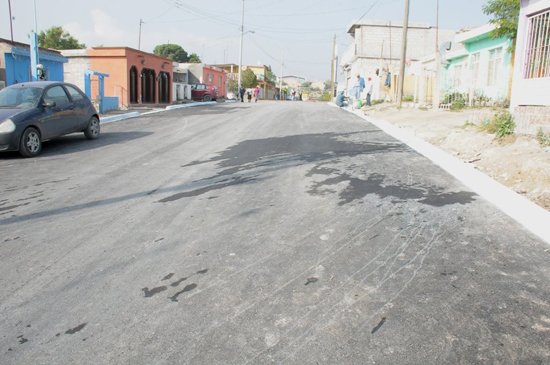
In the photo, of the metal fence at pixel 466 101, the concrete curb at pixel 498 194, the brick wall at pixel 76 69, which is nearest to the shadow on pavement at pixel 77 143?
the concrete curb at pixel 498 194

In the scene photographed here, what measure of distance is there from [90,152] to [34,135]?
1.15 metres

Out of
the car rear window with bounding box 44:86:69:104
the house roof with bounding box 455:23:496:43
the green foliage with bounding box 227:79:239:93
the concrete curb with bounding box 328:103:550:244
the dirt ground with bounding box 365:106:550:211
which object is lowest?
the concrete curb with bounding box 328:103:550:244

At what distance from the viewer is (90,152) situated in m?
9.91

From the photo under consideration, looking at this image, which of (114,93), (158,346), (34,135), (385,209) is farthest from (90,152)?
(114,93)

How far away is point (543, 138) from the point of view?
26.0 ft

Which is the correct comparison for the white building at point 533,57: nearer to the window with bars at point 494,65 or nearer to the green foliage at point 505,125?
the green foliage at point 505,125

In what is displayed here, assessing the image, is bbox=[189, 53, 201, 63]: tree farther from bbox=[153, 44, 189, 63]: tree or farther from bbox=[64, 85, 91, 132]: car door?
bbox=[64, 85, 91, 132]: car door

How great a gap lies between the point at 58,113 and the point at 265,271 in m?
8.69

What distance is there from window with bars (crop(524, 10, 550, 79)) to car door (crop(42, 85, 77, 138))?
10.5 meters

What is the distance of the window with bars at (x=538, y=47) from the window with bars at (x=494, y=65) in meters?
10.7

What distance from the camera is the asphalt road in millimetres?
2740

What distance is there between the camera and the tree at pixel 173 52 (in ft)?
287

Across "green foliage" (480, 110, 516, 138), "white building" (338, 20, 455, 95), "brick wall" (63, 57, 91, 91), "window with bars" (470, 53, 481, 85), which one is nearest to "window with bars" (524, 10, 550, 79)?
"green foliage" (480, 110, 516, 138)

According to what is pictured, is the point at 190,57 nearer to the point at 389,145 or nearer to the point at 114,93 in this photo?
the point at 114,93
